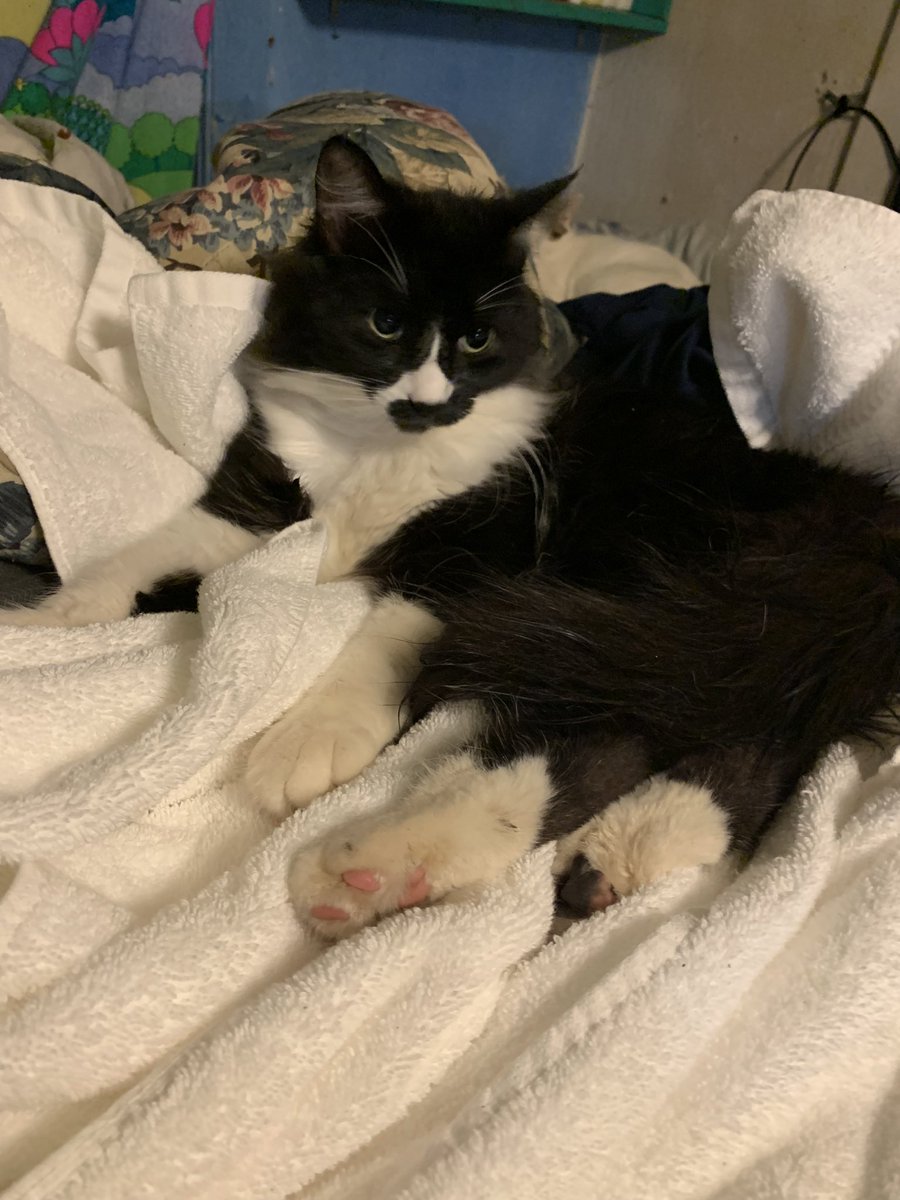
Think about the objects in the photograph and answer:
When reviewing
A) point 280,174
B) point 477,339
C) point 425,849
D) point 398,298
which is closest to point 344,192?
point 398,298

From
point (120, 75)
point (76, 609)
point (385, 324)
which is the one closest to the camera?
point (76, 609)

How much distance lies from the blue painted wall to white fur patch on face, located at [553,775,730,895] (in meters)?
2.32

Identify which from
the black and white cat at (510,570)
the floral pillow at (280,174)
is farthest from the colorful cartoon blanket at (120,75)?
the black and white cat at (510,570)

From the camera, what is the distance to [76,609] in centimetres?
109

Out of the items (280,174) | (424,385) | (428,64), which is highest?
(428,64)

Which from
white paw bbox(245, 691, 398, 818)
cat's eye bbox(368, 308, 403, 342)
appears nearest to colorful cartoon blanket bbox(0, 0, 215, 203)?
cat's eye bbox(368, 308, 403, 342)

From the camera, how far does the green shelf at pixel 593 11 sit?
2367 millimetres

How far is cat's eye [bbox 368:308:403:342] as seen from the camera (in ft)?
3.92

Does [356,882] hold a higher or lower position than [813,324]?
lower

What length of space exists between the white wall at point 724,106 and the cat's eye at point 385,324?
1.68m

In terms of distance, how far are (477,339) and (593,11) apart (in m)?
1.94

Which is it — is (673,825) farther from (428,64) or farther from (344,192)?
(428,64)

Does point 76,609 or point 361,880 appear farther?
point 76,609

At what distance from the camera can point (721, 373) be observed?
4.23 ft
